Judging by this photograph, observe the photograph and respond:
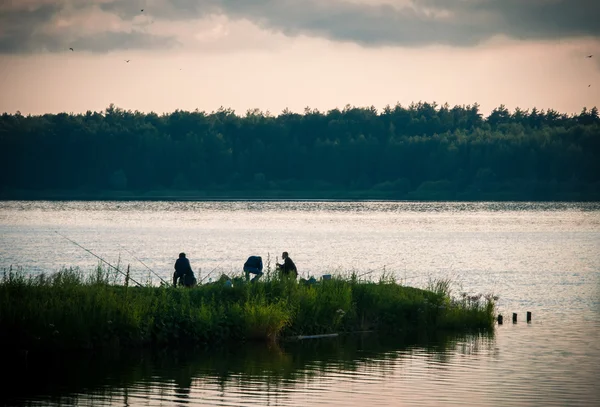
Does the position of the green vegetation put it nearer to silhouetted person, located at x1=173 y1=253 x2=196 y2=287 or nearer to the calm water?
the calm water

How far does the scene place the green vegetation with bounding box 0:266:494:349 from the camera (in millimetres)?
25719

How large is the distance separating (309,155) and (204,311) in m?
145

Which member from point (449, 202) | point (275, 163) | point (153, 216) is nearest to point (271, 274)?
point (153, 216)

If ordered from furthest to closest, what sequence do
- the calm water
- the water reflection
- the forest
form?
1. the forest
2. the calm water
3. the water reflection

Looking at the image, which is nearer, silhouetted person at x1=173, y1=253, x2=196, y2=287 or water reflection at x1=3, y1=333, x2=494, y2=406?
water reflection at x1=3, y1=333, x2=494, y2=406

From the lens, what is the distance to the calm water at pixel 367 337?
22.6 metres

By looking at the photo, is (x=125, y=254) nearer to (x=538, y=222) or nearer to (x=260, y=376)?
(x=260, y=376)

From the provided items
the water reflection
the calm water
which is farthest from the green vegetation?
the calm water

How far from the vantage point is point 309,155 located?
17225 cm

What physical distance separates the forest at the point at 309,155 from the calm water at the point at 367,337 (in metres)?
58.3

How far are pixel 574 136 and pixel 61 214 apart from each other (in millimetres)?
84450

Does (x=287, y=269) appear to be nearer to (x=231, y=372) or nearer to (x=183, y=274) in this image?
(x=183, y=274)

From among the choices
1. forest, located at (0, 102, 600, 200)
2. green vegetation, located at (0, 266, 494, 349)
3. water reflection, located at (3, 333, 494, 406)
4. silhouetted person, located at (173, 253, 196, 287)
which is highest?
forest, located at (0, 102, 600, 200)

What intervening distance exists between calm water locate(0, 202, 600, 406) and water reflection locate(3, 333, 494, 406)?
0.05 m
